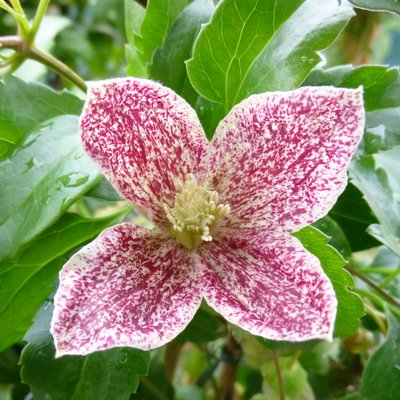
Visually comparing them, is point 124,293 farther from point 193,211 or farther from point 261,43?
point 261,43

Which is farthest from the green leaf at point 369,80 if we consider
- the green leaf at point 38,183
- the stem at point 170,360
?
the stem at point 170,360

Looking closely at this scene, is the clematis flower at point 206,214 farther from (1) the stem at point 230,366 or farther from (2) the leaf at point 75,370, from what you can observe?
(1) the stem at point 230,366

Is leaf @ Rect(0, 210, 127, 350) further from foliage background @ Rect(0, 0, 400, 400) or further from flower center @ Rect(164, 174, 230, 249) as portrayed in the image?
flower center @ Rect(164, 174, 230, 249)

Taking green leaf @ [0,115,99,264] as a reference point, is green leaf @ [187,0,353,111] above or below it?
above

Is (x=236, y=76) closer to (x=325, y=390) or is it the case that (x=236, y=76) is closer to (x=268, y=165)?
(x=268, y=165)

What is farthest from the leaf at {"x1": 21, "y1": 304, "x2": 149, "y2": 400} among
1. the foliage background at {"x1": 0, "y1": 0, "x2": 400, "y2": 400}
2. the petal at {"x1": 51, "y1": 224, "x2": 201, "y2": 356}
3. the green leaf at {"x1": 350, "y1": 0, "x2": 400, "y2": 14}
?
the green leaf at {"x1": 350, "y1": 0, "x2": 400, "y2": 14}

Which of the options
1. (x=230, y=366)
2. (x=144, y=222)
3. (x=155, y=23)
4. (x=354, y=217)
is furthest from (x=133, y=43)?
(x=230, y=366)
